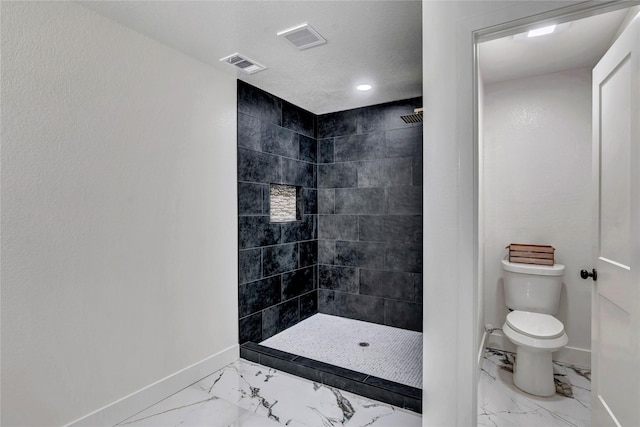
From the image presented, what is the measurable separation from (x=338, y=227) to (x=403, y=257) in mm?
825

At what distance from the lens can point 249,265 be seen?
3.03 metres

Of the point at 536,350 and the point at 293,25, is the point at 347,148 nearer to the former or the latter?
the point at 293,25

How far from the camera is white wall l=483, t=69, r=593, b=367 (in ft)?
9.00

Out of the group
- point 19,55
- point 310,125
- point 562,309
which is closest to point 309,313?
point 310,125

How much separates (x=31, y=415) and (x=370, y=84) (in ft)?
10.6

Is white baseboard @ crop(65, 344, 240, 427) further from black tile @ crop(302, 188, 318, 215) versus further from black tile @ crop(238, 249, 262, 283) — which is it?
black tile @ crop(302, 188, 318, 215)

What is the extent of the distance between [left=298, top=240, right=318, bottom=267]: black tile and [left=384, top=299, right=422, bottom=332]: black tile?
0.95 meters

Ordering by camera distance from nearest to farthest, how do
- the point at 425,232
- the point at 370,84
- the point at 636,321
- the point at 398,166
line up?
1. the point at 636,321
2. the point at 425,232
3. the point at 370,84
4. the point at 398,166

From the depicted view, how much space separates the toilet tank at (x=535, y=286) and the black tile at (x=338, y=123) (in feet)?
6.92

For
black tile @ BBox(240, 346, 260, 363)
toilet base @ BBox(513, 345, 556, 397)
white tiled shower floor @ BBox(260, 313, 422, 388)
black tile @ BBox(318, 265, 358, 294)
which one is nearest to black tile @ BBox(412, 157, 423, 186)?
black tile @ BBox(318, 265, 358, 294)

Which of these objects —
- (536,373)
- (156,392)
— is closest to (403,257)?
(536,373)

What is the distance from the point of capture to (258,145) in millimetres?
3129

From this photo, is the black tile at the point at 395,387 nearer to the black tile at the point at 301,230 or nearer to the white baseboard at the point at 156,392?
the white baseboard at the point at 156,392

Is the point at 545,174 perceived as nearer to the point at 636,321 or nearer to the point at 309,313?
the point at 636,321
